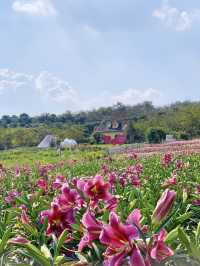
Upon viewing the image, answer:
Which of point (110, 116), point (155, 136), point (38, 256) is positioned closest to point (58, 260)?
point (38, 256)

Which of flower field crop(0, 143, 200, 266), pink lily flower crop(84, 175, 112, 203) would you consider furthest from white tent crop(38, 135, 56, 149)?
pink lily flower crop(84, 175, 112, 203)

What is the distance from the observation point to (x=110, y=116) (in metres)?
98.7

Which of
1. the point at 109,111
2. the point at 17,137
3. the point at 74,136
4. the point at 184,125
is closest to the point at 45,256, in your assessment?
the point at 184,125

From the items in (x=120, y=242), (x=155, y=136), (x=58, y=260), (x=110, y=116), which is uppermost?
(x=110, y=116)

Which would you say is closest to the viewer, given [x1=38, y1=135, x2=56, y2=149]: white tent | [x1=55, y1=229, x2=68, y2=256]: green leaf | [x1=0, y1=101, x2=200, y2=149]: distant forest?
[x1=55, y1=229, x2=68, y2=256]: green leaf

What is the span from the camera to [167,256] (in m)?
1.16

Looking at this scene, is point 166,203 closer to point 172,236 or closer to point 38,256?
point 172,236

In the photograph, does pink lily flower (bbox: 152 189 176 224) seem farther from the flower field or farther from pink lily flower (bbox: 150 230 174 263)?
pink lily flower (bbox: 150 230 174 263)

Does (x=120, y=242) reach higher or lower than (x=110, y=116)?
lower

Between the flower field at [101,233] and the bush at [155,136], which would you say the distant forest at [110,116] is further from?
the flower field at [101,233]

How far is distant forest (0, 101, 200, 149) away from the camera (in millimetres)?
58434

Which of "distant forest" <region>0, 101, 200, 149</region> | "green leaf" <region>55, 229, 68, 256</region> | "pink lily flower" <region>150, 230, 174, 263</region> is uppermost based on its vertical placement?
"distant forest" <region>0, 101, 200, 149</region>

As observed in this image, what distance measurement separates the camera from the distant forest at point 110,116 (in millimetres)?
58434

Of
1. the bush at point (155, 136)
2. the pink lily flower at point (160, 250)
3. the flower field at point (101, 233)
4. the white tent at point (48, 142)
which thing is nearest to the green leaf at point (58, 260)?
the flower field at point (101, 233)
